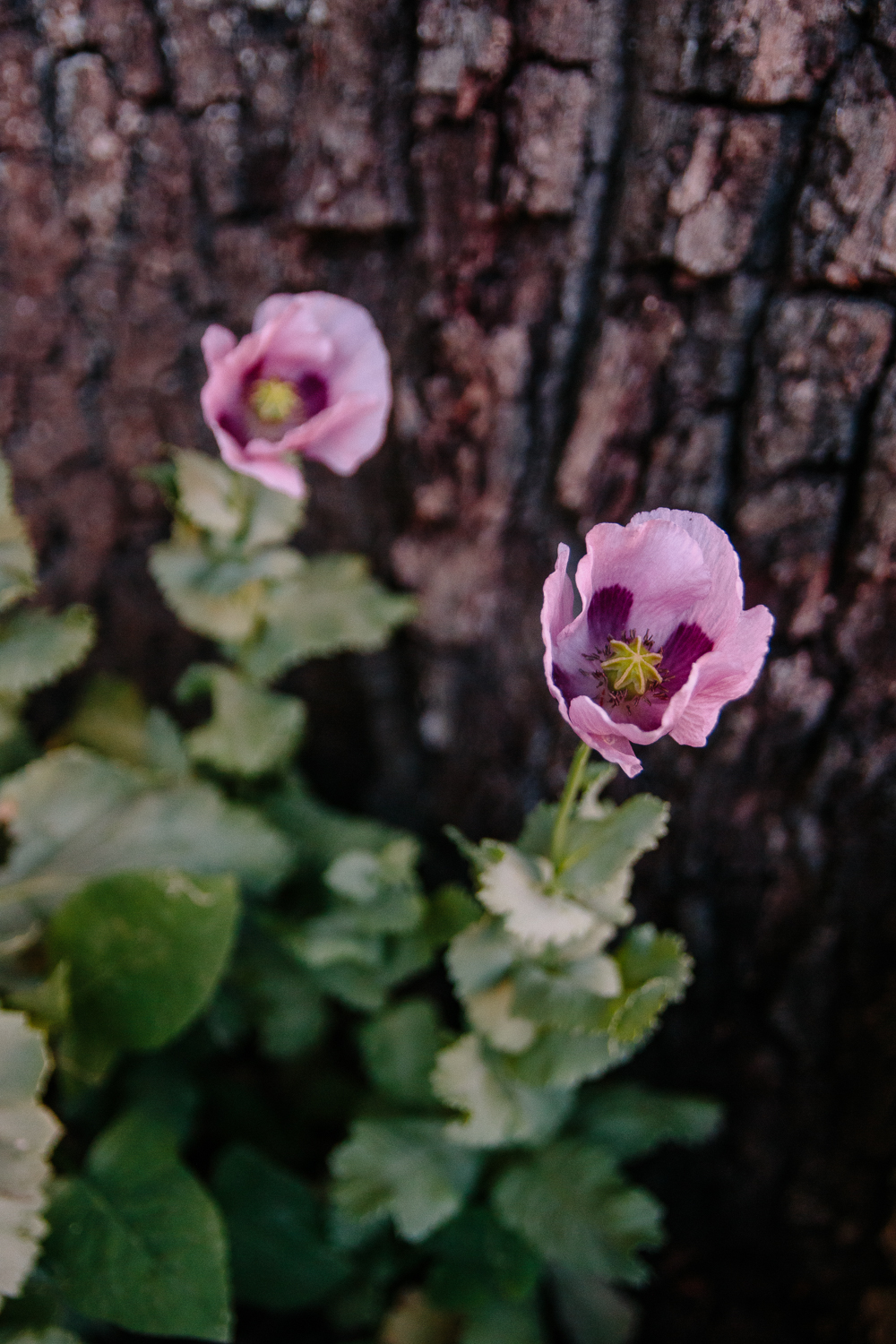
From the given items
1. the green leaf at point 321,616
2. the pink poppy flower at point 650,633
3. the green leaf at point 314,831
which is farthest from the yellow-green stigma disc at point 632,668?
the green leaf at point 314,831

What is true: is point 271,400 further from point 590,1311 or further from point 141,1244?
point 590,1311

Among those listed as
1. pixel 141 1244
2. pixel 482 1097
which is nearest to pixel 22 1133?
pixel 141 1244

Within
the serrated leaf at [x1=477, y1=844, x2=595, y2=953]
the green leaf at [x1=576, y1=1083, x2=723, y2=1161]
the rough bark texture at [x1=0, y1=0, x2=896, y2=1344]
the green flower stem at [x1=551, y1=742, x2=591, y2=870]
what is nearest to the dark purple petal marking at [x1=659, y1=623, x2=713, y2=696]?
the green flower stem at [x1=551, y1=742, x2=591, y2=870]

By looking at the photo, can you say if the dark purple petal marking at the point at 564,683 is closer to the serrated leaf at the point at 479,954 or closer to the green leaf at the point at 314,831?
the serrated leaf at the point at 479,954

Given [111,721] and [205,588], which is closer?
[205,588]

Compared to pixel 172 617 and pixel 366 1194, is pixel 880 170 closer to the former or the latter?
pixel 172 617

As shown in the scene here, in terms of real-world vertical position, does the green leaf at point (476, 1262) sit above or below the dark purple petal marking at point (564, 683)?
below

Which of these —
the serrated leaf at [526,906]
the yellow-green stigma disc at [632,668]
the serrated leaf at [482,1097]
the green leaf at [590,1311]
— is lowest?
the green leaf at [590,1311]
